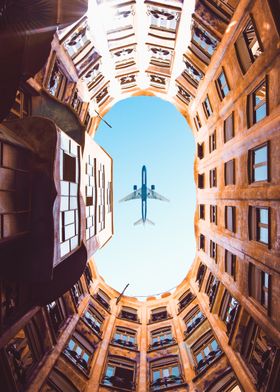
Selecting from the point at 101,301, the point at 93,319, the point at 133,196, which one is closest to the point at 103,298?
the point at 101,301

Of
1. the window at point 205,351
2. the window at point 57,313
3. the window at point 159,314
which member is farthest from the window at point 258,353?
the window at point 159,314

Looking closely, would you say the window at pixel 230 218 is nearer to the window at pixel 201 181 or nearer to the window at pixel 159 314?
the window at pixel 201 181

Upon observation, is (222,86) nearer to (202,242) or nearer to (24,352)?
(202,242)

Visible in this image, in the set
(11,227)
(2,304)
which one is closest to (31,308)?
(2,304)

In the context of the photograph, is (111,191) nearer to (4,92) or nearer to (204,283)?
(204,283)

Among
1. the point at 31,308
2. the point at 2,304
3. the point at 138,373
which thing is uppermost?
the point at 2,304
